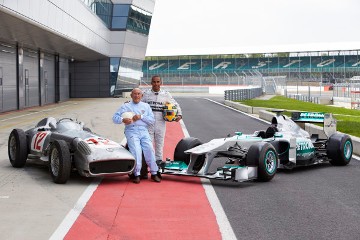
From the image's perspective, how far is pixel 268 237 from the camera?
20.7 feet

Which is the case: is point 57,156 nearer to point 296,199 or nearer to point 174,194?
point 174,194

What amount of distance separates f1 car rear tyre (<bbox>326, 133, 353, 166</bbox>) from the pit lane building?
12.3 metres

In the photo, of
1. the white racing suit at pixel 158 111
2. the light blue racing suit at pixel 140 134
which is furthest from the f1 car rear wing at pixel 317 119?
the light blue racing suit at pixel 140 134

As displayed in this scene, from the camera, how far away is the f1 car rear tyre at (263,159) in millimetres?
9547

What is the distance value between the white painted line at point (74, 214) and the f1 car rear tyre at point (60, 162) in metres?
0.41

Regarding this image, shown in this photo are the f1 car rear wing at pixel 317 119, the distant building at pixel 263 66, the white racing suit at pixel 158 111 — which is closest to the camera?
the white racing suit at pixel 158 111

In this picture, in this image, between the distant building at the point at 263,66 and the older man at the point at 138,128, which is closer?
the older man at the point at 138,128

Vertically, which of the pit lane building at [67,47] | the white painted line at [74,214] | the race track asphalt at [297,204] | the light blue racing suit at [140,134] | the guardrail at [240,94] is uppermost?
the pit lane building at [67,47]

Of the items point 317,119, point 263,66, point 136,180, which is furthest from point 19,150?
point 263,66

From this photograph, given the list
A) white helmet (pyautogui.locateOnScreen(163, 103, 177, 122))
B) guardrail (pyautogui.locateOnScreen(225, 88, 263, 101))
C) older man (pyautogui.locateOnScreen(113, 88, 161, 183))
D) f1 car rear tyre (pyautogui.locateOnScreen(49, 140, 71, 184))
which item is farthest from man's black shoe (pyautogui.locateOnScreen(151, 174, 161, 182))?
guardrail (pyautogui.locateOnScreen(225, 88, 263, 101))

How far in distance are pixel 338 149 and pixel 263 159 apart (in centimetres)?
292

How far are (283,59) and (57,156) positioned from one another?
91.3m

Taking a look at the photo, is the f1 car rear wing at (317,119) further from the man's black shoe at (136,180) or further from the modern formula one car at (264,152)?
the man's black shoe at (136,180)

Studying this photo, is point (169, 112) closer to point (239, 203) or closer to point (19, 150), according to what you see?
point (239, 203)
